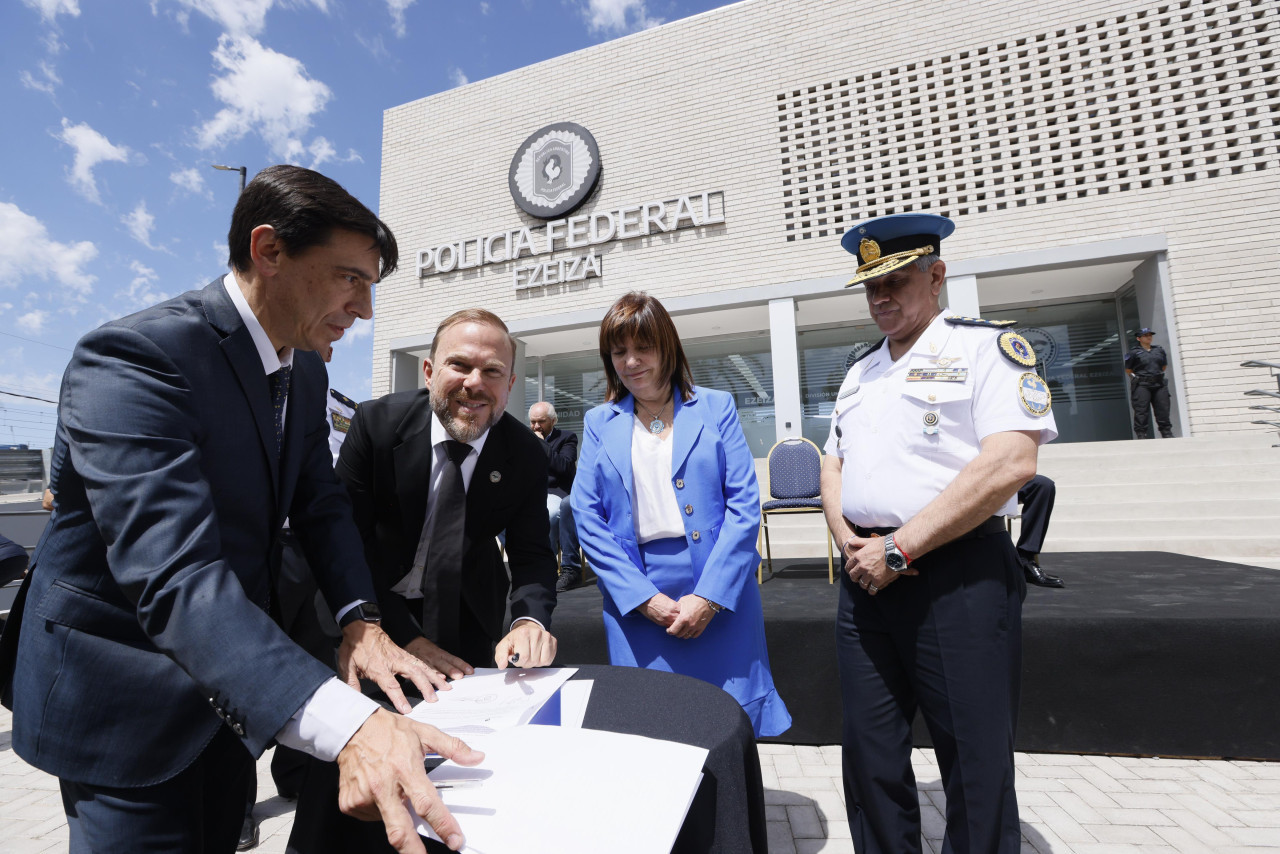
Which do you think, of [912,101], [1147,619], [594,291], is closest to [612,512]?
[1147,619]

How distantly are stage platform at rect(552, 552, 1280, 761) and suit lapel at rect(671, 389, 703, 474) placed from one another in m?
1.48

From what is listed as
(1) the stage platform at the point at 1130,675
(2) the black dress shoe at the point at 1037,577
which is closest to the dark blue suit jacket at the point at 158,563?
(1) the stage platform at the point at 1130,675

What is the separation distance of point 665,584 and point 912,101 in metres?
12.1

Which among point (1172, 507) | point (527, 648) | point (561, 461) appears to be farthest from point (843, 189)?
point (527, 648)

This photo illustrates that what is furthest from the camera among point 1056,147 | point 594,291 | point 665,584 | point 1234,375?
point 594,291

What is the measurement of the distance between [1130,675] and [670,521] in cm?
236

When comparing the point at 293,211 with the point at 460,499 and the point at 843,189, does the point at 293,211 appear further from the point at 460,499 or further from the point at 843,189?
the point at 843,189

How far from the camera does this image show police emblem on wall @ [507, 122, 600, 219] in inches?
505

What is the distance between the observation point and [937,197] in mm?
10773

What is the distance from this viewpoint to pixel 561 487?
612 cm

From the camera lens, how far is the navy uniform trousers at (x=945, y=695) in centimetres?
151

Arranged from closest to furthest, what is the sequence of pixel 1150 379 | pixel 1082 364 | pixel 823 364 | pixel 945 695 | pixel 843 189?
pixel 945 695, pixel 1150 379, pixel 843 189, pixel 1082 364, pixel 823 364

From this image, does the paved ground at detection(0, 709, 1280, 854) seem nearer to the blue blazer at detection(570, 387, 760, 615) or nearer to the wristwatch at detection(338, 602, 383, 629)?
the blue blazer at detection(570, 387, 760, 615)

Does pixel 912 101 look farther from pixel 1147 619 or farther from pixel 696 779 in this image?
pixel 696 779
